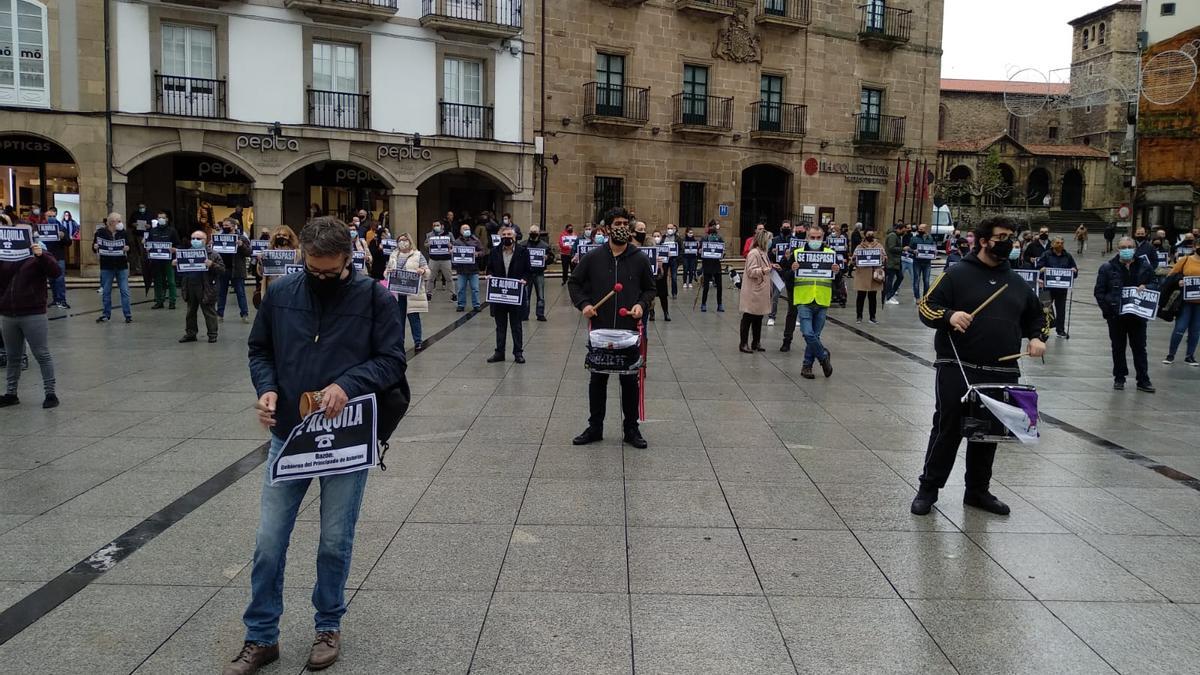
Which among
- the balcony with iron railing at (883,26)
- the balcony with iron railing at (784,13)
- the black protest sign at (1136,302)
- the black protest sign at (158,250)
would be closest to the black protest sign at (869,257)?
the black protest sign at (1136,302)

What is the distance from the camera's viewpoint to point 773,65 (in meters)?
32.2

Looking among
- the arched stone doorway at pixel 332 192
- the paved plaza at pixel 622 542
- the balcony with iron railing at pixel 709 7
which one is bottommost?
the paved plaza at pixel 622 542

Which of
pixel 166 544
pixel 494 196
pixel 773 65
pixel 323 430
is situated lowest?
pixel 166 544

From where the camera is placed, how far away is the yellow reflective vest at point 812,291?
429 inches

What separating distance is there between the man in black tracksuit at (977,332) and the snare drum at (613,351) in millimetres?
2240

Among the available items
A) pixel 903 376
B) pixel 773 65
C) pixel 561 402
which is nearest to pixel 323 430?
pixel 561 402

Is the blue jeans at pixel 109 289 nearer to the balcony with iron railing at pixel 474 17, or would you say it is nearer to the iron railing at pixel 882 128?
the balcony with iron railing at pixel 474 17

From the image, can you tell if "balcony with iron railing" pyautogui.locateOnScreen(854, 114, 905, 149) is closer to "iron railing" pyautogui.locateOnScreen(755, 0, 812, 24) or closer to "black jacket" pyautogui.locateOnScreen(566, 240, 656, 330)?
"iron railing" pyautogui.locateOnScreen(755, 0, 812, 24)

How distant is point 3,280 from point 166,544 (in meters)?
5.00

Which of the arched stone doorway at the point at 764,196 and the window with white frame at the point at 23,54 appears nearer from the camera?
the window with white frame at the point at 23,54

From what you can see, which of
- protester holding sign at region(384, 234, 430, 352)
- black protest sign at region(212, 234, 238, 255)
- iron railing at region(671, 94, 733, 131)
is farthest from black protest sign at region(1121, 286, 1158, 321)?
iron railing at region(671, 94, 733, 131)

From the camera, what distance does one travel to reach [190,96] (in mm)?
22750

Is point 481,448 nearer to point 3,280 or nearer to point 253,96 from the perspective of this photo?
point 3,280

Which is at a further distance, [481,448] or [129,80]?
[129,80]
